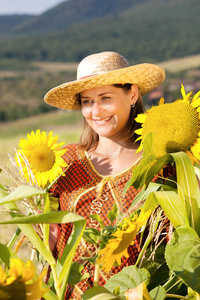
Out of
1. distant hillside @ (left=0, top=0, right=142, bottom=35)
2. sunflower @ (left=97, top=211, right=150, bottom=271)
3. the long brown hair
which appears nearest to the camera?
sunflower @ (left=97, top=211, right=150, bottom=271)

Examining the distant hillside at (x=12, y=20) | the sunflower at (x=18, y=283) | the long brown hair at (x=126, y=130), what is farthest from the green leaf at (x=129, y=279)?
the distant hillside at (x=12, y=20)

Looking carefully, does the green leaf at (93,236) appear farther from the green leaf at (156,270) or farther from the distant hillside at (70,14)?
the distant hillside at (70,14)

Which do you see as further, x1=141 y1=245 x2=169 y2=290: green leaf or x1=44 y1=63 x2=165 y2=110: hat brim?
x1=44 y1=63 x2=165 y2=110: hat brim

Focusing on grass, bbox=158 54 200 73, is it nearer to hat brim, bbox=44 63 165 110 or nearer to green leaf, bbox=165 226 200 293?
hat brim, bbox=44 63 165 110

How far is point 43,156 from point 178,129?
0.46 meters

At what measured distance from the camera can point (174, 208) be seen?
990 millimetres

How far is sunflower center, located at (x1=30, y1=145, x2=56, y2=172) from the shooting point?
1382 mm

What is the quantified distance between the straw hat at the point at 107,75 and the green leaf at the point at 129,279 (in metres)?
0.79

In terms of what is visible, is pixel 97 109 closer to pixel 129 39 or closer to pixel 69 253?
pixel 69 253

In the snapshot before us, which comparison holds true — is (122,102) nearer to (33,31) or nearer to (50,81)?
(50,81)

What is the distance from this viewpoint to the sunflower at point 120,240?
0.93m

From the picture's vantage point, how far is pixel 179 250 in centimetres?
90

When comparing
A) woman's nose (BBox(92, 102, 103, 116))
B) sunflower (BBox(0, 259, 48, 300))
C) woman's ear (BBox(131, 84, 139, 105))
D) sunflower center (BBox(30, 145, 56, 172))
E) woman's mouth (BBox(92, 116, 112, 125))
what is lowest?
sunflower (BBox(0, 259, 48, 300))

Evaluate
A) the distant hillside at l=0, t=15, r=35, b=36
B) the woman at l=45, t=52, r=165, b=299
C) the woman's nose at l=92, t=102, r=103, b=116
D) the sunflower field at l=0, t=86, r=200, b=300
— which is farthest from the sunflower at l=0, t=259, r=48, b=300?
the distant hillside at l=0, t=15, r=35, b=36
